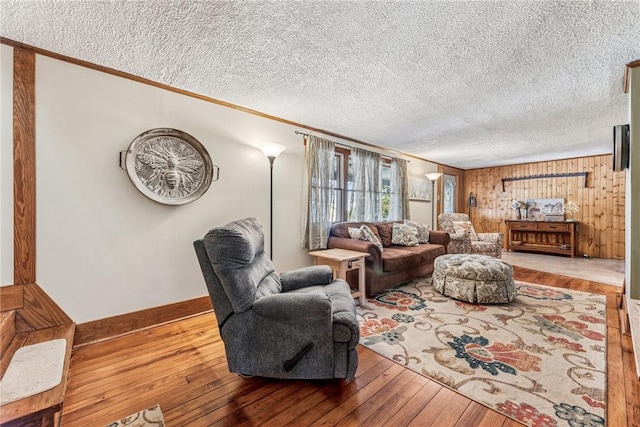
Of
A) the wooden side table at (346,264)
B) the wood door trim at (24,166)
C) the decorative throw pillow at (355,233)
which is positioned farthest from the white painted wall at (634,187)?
the wood door trim at (24,166)

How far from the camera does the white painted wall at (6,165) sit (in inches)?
72.6

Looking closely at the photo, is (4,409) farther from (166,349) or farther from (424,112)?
(424,112)

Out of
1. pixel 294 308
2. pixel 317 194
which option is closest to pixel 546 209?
pixel 317 194

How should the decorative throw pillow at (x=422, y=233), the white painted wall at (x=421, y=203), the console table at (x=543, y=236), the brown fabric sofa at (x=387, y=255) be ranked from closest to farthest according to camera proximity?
the brown fabric sofa at (x=387, y=255)
the decorative throw pillow at (x=422, y=233)
the white painted wall at (x=421, y=203)
the console table at (x=543, y=236)

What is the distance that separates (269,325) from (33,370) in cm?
130

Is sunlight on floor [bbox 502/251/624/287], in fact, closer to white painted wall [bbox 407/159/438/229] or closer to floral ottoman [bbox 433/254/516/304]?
white painted wall [bbox 407/159/438/229]

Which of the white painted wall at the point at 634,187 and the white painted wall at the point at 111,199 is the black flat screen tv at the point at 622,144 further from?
the white painted wall at the point at 111,199

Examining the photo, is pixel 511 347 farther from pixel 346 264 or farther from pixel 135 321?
pixel 135 321

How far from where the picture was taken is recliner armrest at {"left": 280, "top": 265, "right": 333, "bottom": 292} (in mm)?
2219

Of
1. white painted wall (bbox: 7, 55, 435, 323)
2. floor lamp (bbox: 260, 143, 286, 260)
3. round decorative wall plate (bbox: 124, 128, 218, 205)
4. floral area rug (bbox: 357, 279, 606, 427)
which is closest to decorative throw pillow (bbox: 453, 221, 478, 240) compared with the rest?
floral area rug (bbox: 357, 279, 606, 427)

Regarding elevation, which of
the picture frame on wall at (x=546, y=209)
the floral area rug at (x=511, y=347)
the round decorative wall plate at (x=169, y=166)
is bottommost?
the floral area rug at (x=511, y=347)

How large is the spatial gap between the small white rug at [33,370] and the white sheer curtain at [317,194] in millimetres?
2480

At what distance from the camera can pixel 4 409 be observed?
1.13m

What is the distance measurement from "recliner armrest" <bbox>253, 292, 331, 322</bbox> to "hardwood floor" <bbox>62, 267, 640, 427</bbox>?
45 centimetres
